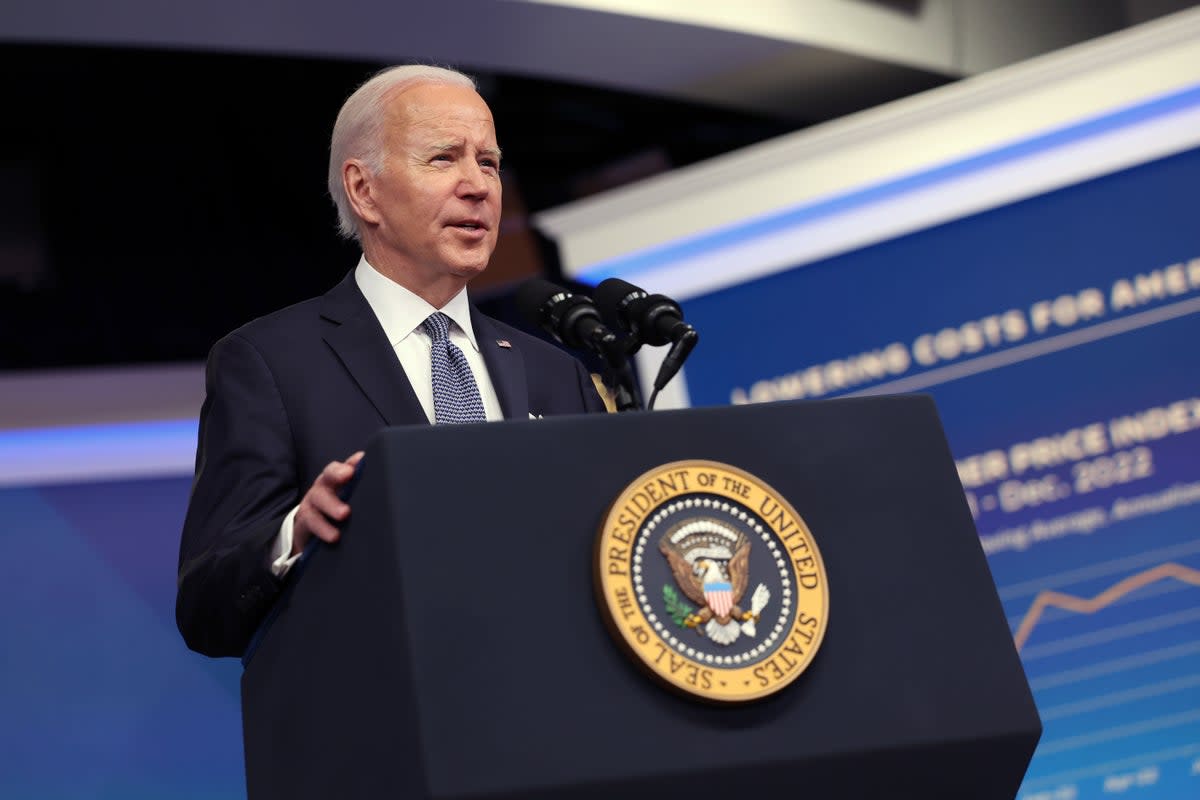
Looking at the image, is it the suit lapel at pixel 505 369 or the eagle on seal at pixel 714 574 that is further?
the suit lapel at pixel 505 369

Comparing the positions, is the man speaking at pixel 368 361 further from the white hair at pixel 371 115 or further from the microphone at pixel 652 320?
the microphone at pixel 652 320

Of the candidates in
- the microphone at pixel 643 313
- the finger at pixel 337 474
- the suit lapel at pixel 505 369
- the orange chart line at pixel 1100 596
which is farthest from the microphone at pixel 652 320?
the orange chart line at pixel 1100 596

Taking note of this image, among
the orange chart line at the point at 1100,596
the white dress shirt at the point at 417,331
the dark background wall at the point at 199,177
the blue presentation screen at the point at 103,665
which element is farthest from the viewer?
the dark background wall at the point at 199,177

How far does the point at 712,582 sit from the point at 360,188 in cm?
94

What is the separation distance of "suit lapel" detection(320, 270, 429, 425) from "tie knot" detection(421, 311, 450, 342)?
67 millimetres

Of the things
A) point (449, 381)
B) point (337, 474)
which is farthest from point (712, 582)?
point (449, 381)

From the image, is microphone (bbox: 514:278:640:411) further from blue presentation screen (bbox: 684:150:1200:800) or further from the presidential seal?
blue presentation screen (bbox: 684:150:1200:800)

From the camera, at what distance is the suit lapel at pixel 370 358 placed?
5.65 ft

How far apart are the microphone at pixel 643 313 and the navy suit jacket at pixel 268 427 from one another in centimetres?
17

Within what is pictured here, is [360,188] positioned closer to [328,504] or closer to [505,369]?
[505,369]

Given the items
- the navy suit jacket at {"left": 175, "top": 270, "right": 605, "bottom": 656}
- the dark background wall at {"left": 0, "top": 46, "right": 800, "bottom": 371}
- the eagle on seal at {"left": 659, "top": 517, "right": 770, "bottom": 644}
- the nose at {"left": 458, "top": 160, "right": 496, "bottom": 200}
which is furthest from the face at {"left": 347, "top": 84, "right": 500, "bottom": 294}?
the dark background wall at {"left": 0, "top": 46, "right": 800, "bottom": 371}

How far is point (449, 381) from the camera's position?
1.79 meters

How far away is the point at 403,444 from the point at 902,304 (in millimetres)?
2818

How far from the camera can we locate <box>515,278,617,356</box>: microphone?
1681 millimetres
